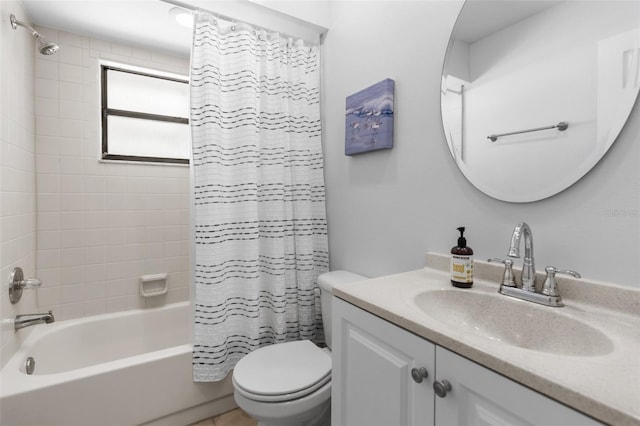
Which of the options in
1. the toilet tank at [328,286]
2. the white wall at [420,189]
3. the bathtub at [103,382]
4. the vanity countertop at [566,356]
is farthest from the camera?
the toilet tank at [328,286]

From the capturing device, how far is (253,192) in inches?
67.9

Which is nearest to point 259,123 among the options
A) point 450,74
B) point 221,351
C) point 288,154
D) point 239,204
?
point 288,154

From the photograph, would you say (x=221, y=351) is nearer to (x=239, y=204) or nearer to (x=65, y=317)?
(x=239, y=204)

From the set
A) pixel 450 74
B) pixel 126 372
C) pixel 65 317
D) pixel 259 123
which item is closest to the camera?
pixel 450 74

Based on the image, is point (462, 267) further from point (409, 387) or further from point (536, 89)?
point (536, 89)

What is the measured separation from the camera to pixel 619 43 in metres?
0.80

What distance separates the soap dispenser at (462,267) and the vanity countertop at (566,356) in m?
0.03

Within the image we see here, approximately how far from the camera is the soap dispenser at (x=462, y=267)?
1015mm

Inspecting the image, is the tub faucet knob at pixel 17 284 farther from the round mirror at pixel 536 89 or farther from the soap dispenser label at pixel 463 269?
the round mirror at pixel 536 89

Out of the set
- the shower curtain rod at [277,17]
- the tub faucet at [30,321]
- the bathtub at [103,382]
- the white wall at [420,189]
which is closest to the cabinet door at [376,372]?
the white wall at [420,189]

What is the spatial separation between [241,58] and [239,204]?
84cm

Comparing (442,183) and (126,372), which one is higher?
(442,183)

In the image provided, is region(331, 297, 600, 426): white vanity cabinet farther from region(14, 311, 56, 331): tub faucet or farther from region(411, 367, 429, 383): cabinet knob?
region(14, 311, 56, 331): tub faucet

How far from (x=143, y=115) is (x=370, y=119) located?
6.08 feet
